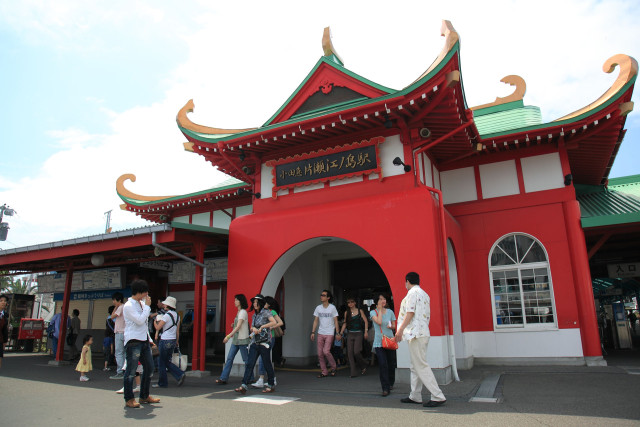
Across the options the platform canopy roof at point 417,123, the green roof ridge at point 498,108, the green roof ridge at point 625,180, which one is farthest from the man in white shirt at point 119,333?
the green roof ridge at point 625,180

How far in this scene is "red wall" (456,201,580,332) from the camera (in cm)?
835

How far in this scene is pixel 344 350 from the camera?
10.4 m

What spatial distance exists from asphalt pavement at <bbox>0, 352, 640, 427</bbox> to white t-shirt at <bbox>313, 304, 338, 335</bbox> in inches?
33.9

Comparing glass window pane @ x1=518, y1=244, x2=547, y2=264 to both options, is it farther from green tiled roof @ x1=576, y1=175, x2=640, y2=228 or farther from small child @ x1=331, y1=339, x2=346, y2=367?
small child @ x1=331, y1=339, x2=346, y2=367

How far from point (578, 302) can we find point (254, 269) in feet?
20.9

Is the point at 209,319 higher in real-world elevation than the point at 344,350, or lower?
higher

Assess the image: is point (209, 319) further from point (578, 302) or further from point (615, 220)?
point (615, 220)

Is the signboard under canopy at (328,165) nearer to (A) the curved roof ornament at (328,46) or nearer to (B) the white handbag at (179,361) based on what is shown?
(A) the curved roof ornament at (328,46)

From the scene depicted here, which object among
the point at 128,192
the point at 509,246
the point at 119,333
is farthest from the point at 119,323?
the point at 509,246

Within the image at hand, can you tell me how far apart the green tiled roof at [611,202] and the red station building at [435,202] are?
1.47 ft

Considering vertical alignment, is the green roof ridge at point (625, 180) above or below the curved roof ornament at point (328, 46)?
below

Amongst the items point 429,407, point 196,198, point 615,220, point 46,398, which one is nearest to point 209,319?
point 196,198

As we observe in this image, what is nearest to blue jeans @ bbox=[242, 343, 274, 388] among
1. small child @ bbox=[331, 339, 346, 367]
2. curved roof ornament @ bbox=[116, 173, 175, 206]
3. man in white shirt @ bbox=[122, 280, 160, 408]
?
man in white shirt @ bbox=[122, 280, 160, 408]

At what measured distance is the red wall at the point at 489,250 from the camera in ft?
27.4
